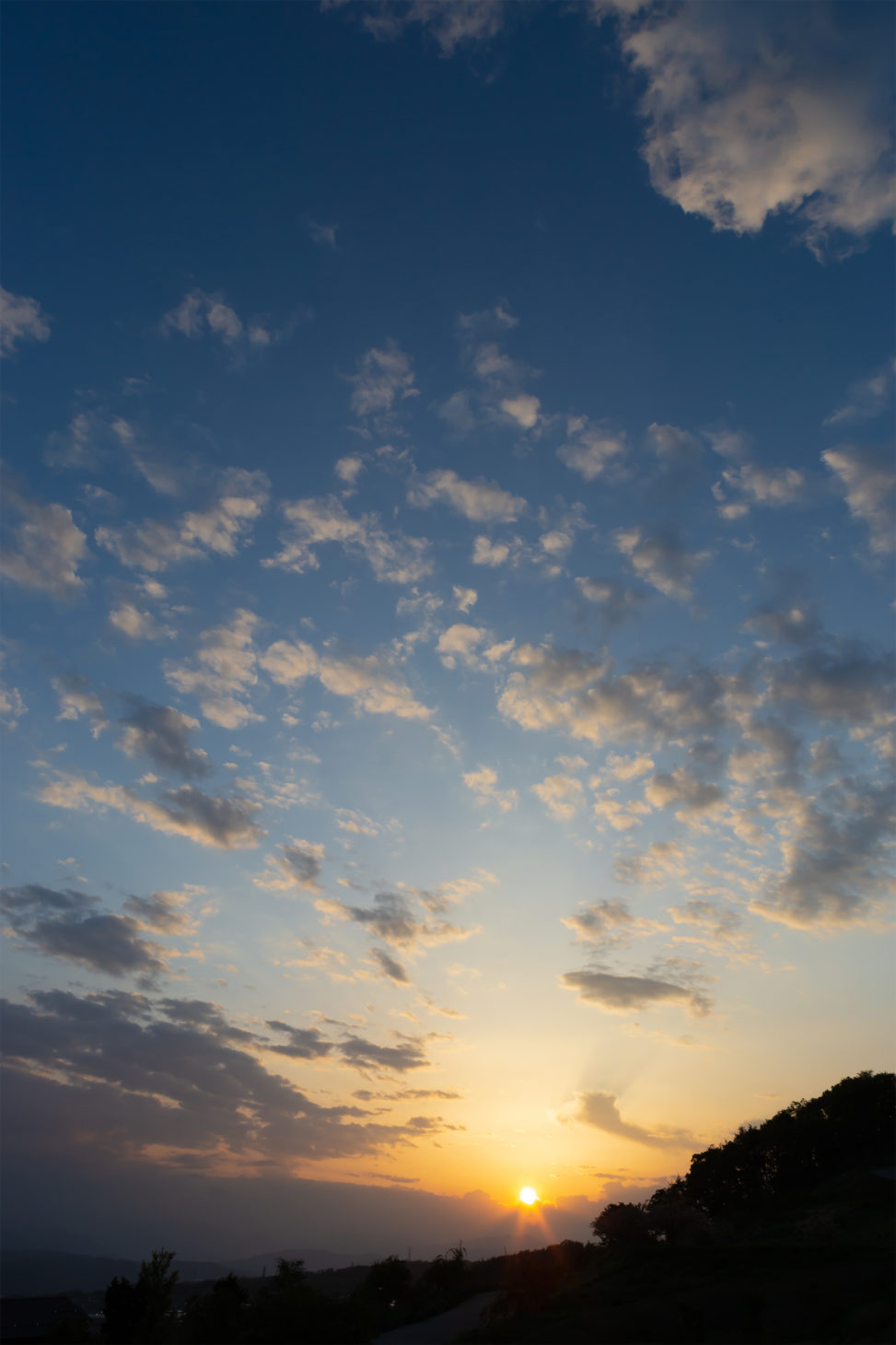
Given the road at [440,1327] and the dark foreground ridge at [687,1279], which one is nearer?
the dark foreground ridge at [687,1279]

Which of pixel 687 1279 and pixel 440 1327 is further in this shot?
pixel 440 1327

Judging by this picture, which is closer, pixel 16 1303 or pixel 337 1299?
pixel 337 1299

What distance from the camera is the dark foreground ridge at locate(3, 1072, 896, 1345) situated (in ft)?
142

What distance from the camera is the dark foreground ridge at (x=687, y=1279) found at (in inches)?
1708

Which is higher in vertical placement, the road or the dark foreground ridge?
the dark foreground ridge

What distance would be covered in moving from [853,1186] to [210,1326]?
6123 cm

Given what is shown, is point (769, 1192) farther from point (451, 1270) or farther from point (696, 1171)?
point (451, 1270)

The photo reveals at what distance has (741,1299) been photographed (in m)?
45.3

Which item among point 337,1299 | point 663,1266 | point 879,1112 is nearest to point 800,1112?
point 879,1112

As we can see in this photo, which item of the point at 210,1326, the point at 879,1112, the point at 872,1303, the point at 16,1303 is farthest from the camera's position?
the point at 16,1303

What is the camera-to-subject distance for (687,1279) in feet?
170

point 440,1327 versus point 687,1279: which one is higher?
point 687,1279

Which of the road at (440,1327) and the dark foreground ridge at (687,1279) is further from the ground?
the dark foreground ridge at (687,1279)

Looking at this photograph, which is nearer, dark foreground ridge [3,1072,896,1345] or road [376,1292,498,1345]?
dark foreground ridge [3,1072,896,1345]
